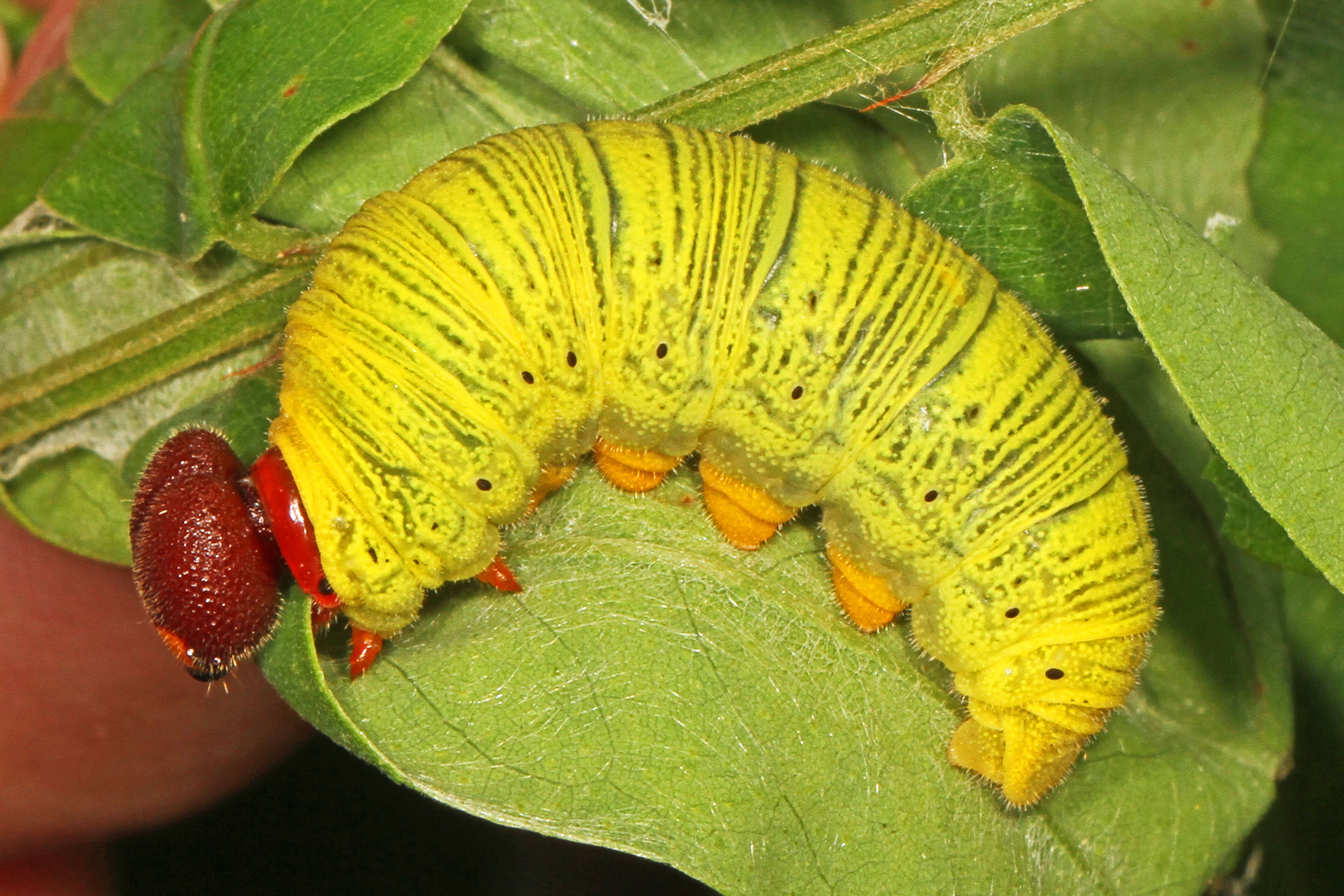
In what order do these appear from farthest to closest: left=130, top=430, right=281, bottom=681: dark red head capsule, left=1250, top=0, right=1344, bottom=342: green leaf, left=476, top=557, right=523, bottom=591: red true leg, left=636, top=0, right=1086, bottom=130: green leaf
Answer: left=1250, top=0, right=1344, bottom=342: green leaf
left=476, top=557, right=523, bottom=591: red true leg
left=636, top=0, right=1086, bottom=130: green leaf
left=130, top=430, right=281, bottom=681: dark red head capsule

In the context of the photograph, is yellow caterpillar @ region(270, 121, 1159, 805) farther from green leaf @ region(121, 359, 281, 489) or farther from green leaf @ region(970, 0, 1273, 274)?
green leaf @ region(970, 0, 1273, 274)

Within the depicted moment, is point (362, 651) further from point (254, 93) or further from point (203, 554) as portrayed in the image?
point (254, 93)

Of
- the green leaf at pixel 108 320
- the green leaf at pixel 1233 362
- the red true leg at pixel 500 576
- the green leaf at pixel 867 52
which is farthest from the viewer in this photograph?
the green leaf at pixel 108 320

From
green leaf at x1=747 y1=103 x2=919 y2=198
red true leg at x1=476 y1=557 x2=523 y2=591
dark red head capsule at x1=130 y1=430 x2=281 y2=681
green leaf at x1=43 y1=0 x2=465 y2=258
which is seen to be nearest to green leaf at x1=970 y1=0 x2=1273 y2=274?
green leaf at x1=747 y1=103 x2=919 y2=198

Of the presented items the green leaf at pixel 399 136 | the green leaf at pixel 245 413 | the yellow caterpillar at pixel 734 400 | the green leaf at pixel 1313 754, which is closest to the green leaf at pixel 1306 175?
the green leaf at pixel 1313 754

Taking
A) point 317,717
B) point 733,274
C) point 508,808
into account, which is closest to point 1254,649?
point 733,274

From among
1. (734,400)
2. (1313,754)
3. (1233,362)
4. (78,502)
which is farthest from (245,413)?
(1313,754)

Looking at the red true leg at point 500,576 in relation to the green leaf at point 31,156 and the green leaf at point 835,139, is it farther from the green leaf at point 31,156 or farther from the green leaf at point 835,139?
the green leaf at point 31,156
